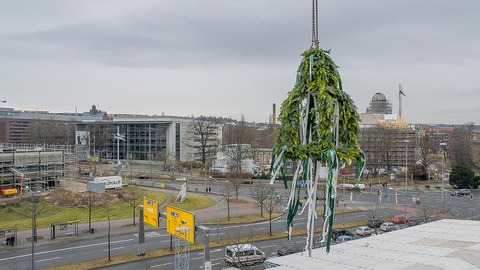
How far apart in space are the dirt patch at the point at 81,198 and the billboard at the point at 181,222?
22.1 m

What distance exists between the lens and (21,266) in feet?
92.1

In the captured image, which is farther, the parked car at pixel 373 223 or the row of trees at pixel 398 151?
the row of trees at pixel 398 151

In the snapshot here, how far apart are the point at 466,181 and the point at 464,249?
53629 millimetres

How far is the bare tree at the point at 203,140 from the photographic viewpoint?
9462cm

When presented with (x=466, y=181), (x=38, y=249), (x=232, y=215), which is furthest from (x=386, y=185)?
(x=38, y=249)

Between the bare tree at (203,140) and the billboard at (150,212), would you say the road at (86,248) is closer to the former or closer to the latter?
the billboard at (150,212)

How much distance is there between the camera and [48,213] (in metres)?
43.5

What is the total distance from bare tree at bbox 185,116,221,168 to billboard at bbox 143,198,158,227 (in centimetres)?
6065

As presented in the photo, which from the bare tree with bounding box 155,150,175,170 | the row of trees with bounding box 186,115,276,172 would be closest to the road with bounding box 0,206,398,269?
the row of trees with bounding box 186,115,276,172

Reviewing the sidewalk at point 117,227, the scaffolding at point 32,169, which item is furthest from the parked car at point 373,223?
the scaffolding at point 32,169

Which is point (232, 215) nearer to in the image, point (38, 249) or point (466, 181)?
point (38, 249)

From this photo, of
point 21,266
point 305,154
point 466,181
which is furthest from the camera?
point 466,181

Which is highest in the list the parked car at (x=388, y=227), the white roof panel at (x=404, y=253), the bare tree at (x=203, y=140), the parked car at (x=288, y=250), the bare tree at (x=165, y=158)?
the bare tree at (x=203, y=140)

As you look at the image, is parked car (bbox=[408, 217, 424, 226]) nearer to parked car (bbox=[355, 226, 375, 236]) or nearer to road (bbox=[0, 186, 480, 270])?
parked car (bbox=[355, 226, 375, 236])
